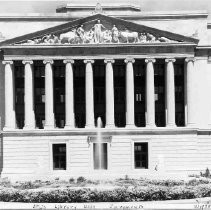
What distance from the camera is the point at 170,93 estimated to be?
82.6 metres

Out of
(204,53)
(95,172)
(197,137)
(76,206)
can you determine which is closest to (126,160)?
(95,172)

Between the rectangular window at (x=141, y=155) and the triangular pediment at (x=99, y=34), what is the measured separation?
13052mm

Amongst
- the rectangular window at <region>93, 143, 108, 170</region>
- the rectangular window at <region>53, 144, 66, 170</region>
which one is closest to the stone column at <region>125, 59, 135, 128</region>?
the rectangular window at <region>93, 143, 108, 170</region>

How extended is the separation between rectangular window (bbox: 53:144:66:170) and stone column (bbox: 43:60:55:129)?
266 cm

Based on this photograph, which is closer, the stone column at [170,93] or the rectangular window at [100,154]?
the stone column at [170,93]

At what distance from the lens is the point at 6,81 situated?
272ft

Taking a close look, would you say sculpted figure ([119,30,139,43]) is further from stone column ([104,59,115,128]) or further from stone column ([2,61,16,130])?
stone column ([2,61,16,130])

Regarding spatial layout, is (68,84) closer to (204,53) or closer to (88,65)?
(88,65)

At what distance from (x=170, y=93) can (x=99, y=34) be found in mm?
11558

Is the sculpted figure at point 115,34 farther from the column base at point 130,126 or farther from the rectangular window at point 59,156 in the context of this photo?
the rectangular window at point 59,156

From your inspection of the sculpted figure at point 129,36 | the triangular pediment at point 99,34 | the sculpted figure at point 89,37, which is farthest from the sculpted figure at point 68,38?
the sculpted figure at point 129,36

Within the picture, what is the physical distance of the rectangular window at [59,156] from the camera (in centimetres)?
8300

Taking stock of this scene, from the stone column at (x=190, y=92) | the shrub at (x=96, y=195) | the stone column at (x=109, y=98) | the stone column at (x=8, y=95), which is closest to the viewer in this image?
the shrub at (x=96, y=195)

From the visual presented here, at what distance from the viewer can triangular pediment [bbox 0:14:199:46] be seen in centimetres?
8288
